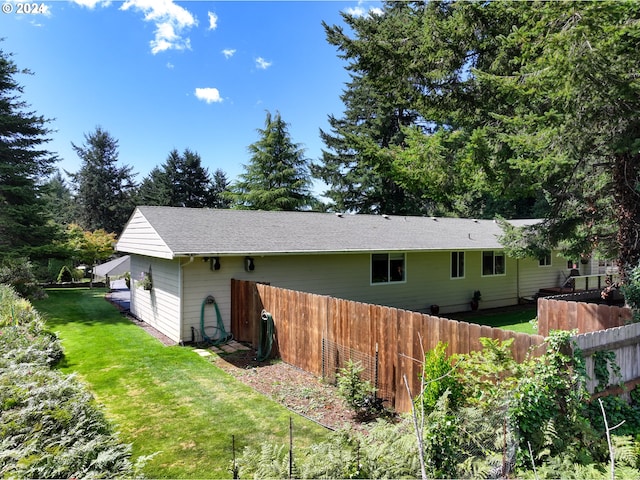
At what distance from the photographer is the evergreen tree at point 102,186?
131ft

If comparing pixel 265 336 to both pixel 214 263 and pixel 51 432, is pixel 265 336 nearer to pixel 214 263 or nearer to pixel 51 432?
pixel 214 263

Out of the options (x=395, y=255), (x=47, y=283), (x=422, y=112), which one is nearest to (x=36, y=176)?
(x=47, y=283)

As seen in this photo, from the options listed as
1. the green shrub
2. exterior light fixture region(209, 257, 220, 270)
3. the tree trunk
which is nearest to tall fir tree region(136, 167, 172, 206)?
the green shrub

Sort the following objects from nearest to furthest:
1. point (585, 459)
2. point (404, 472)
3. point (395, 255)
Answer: point (404, 472) → point (585, 459) → point (395, 255)

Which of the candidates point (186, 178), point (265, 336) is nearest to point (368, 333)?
point (265, 336)

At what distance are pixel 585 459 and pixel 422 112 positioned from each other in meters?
7.36

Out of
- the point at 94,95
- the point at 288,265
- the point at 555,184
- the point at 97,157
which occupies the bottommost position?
the point at 288,265

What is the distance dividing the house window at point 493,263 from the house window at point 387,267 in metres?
4.40

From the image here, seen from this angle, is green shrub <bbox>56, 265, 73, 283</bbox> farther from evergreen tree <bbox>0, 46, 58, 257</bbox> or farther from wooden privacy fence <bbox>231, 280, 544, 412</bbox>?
wooden privacy fence <bbox>231, 280, 544, 412</bbox>

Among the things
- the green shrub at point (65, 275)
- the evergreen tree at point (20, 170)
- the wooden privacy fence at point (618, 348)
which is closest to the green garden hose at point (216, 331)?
the wooden privacy fence at point (618, 348)

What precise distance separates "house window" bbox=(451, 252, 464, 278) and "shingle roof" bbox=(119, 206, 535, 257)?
1.67ft

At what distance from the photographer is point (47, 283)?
2397 cm

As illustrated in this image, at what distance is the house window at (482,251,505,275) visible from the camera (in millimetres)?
15492

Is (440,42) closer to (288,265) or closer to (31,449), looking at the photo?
(288,265)
